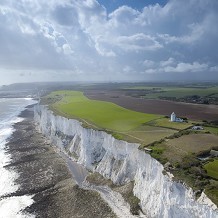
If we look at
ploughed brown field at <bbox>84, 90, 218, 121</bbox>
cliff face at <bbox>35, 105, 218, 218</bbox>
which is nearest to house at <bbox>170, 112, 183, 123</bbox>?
ploughed brown field at <bbox>84, 90, 218, 121</bbox>

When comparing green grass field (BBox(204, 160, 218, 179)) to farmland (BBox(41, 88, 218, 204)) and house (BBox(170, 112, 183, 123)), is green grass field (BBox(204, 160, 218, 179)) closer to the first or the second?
farmland (BBox(41, 88, 218, 204))

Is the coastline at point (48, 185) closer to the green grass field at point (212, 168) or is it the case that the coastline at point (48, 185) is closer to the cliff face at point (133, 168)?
the cliff face at point (133, 168)

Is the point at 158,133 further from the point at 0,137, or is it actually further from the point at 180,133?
the point at 0,137

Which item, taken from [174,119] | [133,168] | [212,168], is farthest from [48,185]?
[174,119]

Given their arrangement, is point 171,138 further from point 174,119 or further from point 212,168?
point 174,119

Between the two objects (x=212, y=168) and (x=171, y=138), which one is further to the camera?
(x=171, y=138)

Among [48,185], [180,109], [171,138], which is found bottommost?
[48,185]
